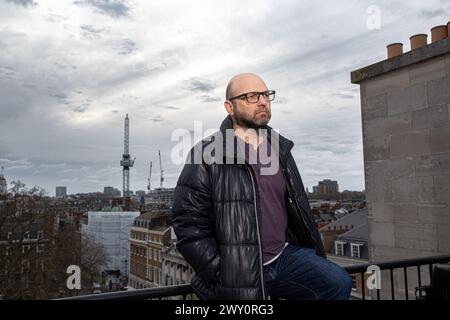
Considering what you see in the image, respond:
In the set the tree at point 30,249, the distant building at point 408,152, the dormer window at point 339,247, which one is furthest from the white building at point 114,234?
the distant building at point 408,152

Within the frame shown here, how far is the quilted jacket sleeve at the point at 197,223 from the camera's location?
203cm

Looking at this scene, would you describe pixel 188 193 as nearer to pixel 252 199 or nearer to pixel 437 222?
pixel 252 199

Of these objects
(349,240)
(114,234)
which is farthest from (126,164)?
(349,240)

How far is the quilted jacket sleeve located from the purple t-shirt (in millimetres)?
287

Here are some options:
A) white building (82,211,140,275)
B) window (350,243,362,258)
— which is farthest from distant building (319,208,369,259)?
white building (82,211,140,275)

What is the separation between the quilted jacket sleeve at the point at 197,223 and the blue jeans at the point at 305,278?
12.9 inches

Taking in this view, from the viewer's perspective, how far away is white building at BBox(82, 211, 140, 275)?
6479 cm

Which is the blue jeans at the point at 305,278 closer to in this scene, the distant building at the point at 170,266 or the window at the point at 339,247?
the window at the point at 339,247

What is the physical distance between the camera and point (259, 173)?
2.25 m

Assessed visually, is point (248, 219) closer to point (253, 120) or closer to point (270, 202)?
point (270, 202)

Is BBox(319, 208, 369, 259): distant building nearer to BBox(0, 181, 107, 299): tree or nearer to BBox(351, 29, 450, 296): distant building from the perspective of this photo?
BBox(0, 181, 107, 299): tree
